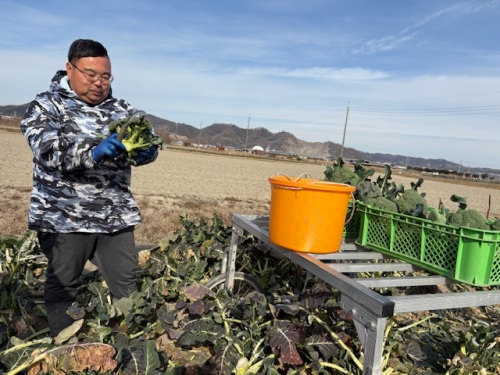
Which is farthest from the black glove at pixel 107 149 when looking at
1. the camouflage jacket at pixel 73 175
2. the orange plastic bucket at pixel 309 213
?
the orange plastic bucket at pixel 309 213

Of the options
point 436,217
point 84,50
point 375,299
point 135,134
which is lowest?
point 375,299

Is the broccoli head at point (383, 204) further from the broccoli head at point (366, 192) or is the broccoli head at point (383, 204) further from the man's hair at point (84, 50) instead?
the man's hair at point (84, 50)

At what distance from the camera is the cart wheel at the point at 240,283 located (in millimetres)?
2863

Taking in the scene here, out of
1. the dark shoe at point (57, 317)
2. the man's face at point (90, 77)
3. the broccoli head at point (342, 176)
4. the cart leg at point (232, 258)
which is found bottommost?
the dark shoe at point (57, 317)

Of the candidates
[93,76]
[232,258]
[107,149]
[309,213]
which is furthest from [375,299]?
[93,76]

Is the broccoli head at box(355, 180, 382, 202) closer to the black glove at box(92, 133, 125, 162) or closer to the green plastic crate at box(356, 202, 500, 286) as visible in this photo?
the green plastic crate at box(356, 202, 500, 286)

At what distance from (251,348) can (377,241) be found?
0.88m

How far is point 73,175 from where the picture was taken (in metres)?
2.18

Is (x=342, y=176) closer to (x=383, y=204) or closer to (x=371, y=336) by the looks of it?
(x=383, y=204)

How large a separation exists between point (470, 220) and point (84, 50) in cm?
208

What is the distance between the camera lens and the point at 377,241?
221 centimetres

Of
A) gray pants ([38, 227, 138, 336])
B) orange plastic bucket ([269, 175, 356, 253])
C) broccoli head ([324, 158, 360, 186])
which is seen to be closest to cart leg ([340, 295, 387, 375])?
orange plastic bucket ([269, 175, 356, 253])

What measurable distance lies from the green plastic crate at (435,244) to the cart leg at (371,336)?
57 centimetres

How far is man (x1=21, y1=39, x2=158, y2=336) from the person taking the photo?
83.4 inches
